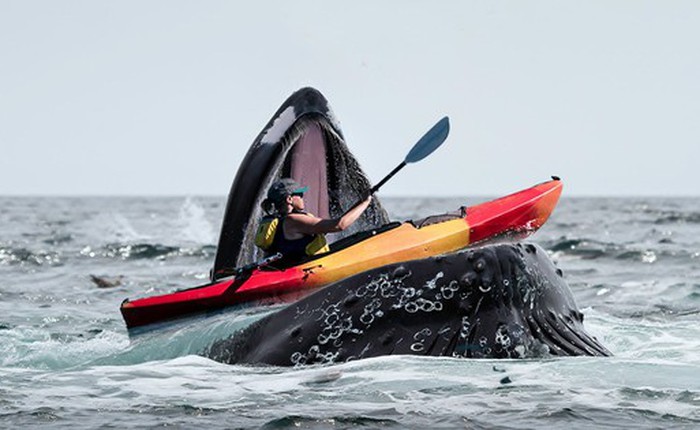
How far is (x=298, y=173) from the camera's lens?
38.3ft

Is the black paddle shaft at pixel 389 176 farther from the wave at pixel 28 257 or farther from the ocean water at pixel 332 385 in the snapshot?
the wave at pixel 28 257

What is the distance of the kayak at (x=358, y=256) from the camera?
9.70 meters

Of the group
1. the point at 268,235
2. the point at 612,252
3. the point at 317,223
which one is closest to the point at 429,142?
the point at 317,223

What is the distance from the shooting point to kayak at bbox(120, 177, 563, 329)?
382 inches

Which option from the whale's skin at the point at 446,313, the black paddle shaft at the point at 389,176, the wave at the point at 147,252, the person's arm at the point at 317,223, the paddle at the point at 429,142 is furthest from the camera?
the wave at the point at 147,252

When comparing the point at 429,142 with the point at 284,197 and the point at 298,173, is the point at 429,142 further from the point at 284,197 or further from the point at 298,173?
the point at 284,197

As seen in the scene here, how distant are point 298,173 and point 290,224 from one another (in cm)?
196

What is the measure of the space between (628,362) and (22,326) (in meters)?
6.37

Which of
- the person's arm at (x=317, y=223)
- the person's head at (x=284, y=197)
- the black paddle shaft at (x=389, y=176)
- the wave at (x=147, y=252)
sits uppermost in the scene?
the black paddle shaft at (x=389, y=176)

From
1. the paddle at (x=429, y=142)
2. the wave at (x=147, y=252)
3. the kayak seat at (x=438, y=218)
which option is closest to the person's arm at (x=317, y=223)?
the kayak seat at (x=438, y=218)

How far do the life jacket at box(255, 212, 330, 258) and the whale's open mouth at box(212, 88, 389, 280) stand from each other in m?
0.63

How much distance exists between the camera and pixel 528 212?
12.1 m

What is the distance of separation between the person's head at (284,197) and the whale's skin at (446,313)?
205 centimetres

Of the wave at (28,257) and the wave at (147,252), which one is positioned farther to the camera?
the wave at (147,252)
